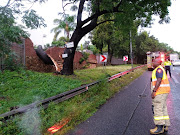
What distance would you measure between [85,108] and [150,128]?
2.09 m

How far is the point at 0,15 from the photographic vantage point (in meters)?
5.38

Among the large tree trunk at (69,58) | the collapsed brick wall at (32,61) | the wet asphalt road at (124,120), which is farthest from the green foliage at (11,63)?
the wet asphalt road at (124,120)

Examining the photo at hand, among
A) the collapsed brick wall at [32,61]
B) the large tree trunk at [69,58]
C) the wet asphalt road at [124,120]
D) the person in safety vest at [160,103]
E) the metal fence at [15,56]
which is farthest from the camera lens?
the collapsed brick wall at [32,61]

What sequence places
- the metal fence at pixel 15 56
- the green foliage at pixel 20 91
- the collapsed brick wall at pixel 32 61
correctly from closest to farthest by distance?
the green foliage at pixel 20 91
the metal fence at pixel 15 56
the collapsed brick wall at pixel 32 61

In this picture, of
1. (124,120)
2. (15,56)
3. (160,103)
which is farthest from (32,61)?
(160,103)

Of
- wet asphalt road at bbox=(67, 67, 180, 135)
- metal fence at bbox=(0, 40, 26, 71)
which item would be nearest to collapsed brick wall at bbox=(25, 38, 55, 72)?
metal fence at bbox=(0, 40, 26, 71)

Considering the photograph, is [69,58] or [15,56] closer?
[15,56]

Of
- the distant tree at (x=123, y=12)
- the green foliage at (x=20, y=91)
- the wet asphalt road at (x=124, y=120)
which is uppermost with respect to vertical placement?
the distant tree at (x=123, y=12)

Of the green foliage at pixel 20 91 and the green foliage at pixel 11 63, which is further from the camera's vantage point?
the green foliage at pixel 11 63

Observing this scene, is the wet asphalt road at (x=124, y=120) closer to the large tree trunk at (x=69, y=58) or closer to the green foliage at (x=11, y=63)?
the large tree trunk at (x=69, y=58)

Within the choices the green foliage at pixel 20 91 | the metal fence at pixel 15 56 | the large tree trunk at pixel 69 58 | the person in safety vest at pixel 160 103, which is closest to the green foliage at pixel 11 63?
the metal fence at pixel 15 56

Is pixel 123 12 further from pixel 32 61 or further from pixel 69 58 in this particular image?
pixel 32 61

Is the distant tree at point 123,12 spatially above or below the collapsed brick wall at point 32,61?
above

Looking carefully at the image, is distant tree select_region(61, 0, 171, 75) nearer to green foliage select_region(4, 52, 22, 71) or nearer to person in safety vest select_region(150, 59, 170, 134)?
green foliage select_region(4, 52, 22, 71)
